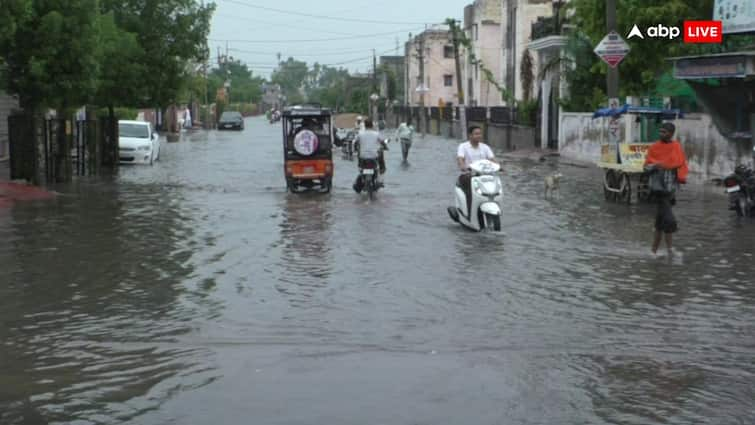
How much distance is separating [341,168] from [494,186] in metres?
18.6

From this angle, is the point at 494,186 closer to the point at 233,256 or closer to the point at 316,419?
the point at 233,256

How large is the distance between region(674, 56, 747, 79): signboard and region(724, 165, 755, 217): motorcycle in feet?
14.7

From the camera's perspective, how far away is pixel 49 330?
9.35 meters

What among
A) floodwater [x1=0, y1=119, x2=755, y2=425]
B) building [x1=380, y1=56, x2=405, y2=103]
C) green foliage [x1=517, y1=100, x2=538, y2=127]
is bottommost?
floodwater [x1=0, y1=119, x2=755, y2=425]

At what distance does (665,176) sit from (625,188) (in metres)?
8.27

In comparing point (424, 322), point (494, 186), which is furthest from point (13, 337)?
point (494, 186)

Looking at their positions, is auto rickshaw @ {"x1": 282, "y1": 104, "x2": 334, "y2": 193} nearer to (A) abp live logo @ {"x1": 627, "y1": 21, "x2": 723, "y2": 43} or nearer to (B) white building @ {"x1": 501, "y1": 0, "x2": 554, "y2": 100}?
(A) abp live logo @ {"x1": 627, "y1": 21, "x2": 723, "y2": 43}

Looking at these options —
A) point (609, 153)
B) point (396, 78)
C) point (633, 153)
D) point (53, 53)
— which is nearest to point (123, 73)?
point (53, 53)

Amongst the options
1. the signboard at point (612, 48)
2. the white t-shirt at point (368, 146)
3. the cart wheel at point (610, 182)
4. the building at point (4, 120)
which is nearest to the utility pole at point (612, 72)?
the signboard at point (612, 48)

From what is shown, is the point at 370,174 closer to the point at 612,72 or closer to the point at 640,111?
the point at 640,111

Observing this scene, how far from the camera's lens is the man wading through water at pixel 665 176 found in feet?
45.9

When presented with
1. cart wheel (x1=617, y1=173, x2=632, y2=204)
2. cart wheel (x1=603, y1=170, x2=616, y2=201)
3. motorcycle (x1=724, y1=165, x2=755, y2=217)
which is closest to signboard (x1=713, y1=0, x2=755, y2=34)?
cart wheel (x1=603, y1=170, x2=616, y2=201)

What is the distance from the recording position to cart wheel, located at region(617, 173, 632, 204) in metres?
22.0

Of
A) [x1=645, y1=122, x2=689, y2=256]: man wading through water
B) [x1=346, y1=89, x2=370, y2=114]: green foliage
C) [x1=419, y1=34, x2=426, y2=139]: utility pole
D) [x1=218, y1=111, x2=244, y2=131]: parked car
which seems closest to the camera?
[x1=645, y1=122, x2=689, y2=256]: man wading through water
